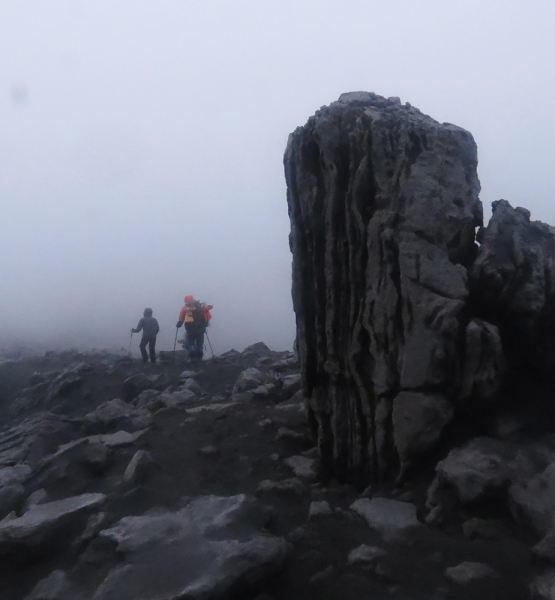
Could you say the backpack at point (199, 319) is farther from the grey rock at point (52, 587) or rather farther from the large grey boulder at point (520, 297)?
the grey rock at point (52, 587)

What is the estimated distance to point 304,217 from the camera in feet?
24.1

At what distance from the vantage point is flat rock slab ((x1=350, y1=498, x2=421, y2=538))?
5273 mm

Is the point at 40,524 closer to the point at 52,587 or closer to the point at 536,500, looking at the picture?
the point at 52,587

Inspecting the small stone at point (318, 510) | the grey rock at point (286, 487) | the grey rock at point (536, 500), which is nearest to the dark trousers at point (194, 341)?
the grey rock at point (286, 487)

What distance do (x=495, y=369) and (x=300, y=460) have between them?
9.86 ft

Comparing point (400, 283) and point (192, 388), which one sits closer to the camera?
point (400, 283)

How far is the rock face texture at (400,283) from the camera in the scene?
5.99 m

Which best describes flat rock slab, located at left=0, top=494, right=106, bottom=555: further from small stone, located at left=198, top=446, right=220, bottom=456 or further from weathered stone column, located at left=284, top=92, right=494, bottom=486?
weathered stone column, located at left=284, top=92, right=494, bottom=486

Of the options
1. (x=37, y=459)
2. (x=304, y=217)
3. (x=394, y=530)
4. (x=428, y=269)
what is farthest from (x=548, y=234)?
(x=37, y=459)

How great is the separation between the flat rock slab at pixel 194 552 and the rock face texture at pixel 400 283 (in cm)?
194

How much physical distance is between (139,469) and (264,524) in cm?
222

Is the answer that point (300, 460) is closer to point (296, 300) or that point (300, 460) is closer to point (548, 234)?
point (296, 300)

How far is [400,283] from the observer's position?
20.6ft

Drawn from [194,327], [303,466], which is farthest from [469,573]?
[194,327]
